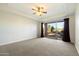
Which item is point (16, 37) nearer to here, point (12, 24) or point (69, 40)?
point (12, 24)

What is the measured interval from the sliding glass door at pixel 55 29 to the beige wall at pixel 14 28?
1.55 meters

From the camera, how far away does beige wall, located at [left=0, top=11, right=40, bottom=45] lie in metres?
4.57

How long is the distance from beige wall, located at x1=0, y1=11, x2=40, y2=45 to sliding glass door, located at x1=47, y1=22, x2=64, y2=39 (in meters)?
1.55

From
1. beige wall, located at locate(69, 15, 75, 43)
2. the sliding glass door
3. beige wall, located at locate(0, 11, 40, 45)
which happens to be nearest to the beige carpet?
beige wall, located at locate(0, 11, 40, 45)

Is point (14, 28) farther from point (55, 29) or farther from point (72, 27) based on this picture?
point (72, 27)

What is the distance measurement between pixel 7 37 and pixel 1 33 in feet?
1.59

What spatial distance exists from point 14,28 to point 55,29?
3431 millimetres

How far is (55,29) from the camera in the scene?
6586mm

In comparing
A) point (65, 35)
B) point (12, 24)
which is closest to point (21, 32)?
point (12, 24)

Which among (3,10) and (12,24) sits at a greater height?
(3,10)

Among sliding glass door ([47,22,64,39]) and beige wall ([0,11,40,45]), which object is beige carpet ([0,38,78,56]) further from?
sliding glass door ([47,22,64,39])

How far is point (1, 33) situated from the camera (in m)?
4.47

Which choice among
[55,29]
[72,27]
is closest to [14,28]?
[55,29]

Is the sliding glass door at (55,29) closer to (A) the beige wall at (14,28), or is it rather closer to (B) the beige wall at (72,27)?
(B) the beige wall at (72,27)
